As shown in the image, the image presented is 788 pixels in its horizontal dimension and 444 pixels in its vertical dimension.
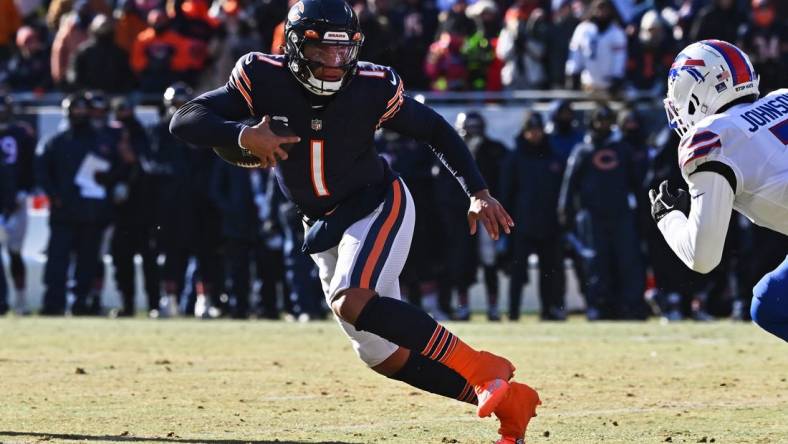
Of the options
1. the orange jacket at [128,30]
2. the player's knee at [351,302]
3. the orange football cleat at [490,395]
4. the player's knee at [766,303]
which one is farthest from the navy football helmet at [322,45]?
the orange jacket at [128,30]

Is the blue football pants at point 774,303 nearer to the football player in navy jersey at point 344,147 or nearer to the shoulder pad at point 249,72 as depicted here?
the football player in navy jersey at point 344,147

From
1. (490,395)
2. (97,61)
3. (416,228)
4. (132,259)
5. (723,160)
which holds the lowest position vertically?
(132,259)

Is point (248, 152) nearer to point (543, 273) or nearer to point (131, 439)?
point (131, 439)

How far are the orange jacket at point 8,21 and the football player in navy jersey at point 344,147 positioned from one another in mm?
12615

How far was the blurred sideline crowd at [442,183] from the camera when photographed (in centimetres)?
1445

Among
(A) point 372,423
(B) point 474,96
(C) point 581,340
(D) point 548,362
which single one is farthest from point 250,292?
(A) point 372,423

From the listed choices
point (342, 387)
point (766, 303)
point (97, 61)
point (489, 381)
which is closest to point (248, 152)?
point (489, 381)

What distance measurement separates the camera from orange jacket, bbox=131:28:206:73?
16719mm

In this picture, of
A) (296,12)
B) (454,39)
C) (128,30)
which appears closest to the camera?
(296,12)

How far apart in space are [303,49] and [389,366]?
4.50ft

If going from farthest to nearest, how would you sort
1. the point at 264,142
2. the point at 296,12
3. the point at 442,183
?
1. the point at 442,183
2. the point at 296,12
3. the point at 264,142

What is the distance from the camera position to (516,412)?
6105 mm

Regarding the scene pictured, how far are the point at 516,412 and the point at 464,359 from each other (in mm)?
287

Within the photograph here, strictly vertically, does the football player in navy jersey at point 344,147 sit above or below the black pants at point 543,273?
above
